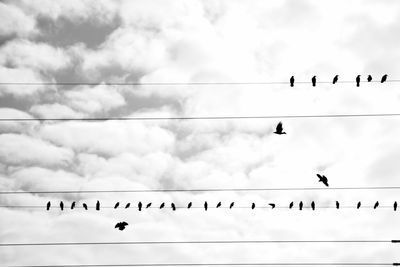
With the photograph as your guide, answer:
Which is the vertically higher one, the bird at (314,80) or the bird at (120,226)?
the bird at (314,80)

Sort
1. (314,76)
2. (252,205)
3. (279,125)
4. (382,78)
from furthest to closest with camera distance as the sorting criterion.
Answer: (252,205) < (382,78) < (314,76) < (279,125)

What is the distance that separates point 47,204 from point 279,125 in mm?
10067

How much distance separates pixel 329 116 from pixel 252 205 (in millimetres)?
6259

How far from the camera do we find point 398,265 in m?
24.2

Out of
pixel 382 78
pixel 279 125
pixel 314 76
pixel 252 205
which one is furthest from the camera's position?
pixel 252 205

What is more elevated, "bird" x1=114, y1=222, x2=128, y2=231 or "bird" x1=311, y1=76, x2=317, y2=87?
"bird" x1=311, y1=76, x2=317, y2=87

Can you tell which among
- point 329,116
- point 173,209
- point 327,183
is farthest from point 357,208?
point 173,209

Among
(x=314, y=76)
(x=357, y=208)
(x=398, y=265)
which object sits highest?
(x=314, y=76)

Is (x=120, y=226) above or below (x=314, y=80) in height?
below

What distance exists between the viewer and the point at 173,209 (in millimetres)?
22703

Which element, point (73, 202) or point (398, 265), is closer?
point (73, 202)

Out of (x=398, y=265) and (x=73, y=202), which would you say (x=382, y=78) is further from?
(x=73, y=202)

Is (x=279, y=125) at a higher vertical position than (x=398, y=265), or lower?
higher

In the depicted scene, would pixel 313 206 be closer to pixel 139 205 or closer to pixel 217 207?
pixel 217 207
